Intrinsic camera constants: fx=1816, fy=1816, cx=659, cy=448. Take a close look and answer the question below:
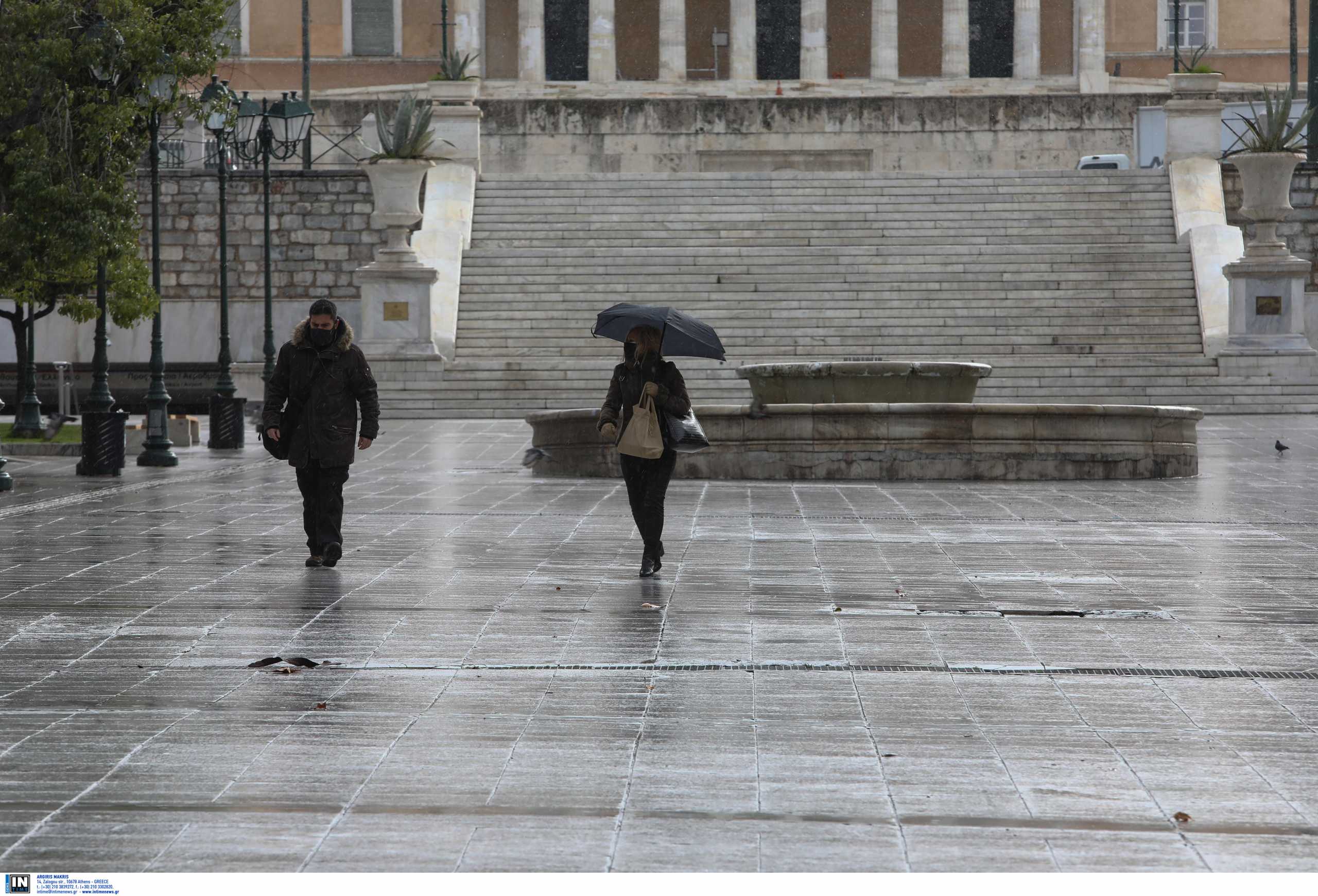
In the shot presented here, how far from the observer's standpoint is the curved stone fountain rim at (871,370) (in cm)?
1744

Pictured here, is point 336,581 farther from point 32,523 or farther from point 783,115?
point 783,115

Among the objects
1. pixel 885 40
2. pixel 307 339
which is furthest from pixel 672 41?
pixel 307 339

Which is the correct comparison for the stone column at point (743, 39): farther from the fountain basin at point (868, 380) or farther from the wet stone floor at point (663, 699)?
the wet stone floor at point (663, 699)

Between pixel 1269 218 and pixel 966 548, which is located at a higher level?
pixel 1269 218

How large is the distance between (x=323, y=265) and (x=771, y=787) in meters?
29.1

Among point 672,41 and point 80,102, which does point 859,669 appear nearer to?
point 80,102

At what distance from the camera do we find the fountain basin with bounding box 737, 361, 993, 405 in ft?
57.5

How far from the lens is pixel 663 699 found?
5863mm

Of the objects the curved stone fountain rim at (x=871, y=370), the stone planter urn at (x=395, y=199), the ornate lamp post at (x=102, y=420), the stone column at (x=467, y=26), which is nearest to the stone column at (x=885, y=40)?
the stone column at (x=467, y=26)

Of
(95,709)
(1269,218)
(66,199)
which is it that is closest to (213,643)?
(95,709)

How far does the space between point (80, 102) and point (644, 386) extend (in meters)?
10.2

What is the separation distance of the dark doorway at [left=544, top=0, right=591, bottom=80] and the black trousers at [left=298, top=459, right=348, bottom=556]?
137 feet

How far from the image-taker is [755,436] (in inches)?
632

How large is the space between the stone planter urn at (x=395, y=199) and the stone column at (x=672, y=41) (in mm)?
22028
